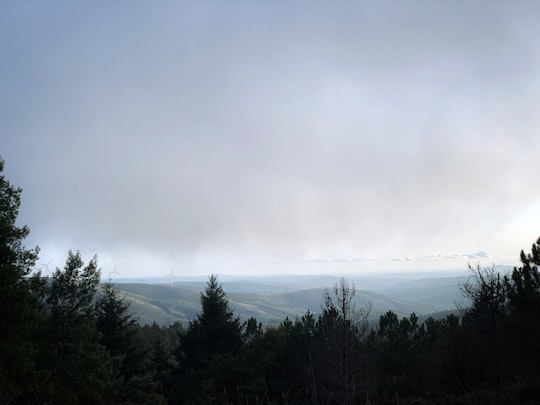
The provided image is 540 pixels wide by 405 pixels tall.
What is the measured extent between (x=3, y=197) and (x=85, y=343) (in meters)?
10.8

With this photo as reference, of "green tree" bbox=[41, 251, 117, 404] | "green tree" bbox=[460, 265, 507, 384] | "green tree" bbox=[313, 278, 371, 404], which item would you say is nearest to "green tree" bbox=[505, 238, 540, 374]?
A: "green tree" bbox=[460, 265, 507, 384]

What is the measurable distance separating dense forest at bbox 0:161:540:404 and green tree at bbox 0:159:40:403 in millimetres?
59

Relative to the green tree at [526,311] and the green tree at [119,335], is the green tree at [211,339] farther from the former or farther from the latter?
the green tree at [526,311]

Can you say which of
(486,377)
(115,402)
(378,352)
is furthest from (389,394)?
(115,402)

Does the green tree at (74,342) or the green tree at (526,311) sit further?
the green tree at (526,311)

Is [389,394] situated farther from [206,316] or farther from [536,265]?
[206,316]

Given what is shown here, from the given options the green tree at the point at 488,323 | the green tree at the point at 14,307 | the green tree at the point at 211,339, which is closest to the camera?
the green tree at the point at 14,307

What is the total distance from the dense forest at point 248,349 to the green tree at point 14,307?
0.06m

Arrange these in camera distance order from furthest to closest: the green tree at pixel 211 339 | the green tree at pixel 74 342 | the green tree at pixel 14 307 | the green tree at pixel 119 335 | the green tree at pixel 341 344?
the green tree at pixel 211 339
the green tree at pixel 119 335
the green tree at pixel 341 344
the green tree at pixel 74 342
the green tree at pixel 14 307

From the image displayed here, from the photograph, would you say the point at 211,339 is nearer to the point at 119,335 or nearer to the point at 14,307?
the point at 119,335

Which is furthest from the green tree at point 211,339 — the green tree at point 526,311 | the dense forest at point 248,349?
the green tree at point 526,311

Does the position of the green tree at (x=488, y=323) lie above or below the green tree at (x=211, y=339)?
above

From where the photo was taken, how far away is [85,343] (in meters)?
23.7

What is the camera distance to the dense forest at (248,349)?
1836cm
